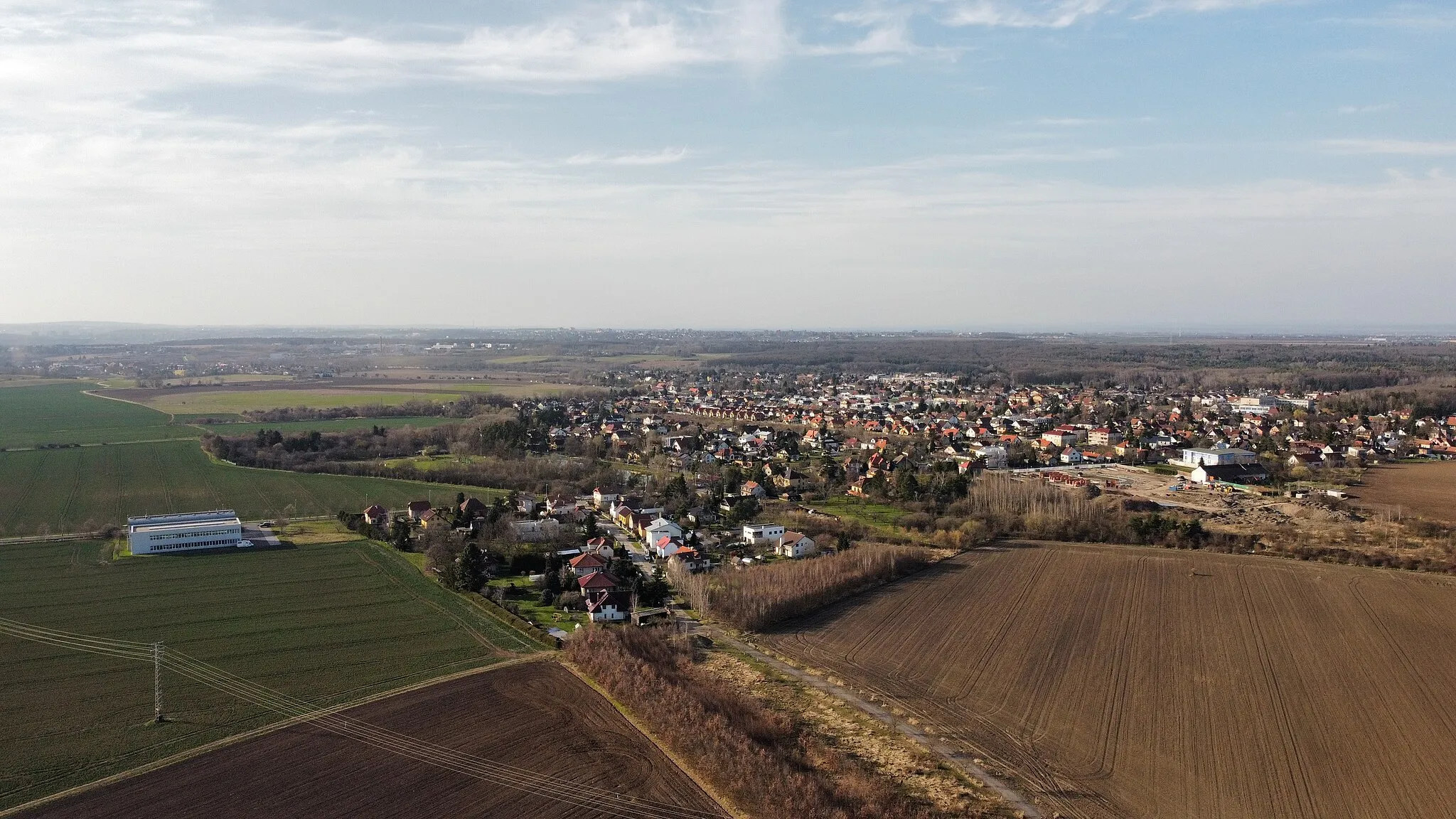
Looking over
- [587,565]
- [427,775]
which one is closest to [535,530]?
[587,565]

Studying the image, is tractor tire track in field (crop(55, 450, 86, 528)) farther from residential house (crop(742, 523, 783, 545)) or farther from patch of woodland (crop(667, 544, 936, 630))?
residential house (crop(742, 523, 783, 545))

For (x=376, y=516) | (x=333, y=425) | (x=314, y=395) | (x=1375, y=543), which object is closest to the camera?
(x=1375, y=543)

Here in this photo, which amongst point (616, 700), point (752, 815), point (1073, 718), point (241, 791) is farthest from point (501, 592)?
point (1073, 718)

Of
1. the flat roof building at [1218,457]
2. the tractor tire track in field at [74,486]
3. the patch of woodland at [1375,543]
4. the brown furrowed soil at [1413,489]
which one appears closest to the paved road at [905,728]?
the patch of woodland at [1375,543]

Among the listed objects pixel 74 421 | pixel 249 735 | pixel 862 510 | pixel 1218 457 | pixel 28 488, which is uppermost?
pixel 74 421

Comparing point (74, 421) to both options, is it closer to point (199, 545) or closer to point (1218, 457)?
point (199, 545)

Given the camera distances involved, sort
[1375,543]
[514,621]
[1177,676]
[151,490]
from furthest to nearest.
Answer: [151,490], [1375,543], [514,621], [1177,676]

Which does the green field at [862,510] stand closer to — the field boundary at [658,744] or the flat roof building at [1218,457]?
the flat roof building at [1218,457]
